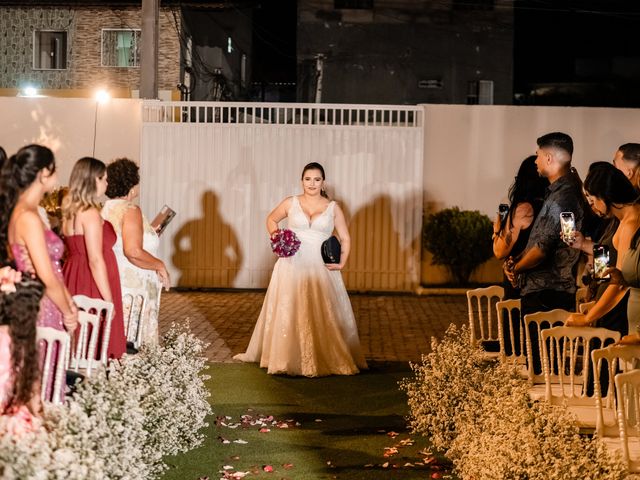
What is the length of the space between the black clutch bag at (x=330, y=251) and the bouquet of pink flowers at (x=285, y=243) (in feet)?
0.89

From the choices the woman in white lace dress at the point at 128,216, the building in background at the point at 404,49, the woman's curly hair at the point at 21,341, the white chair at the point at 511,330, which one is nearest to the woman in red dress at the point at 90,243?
the woman in white lace dress at the point at 128,216

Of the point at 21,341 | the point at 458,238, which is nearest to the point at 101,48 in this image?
the point at 458,238

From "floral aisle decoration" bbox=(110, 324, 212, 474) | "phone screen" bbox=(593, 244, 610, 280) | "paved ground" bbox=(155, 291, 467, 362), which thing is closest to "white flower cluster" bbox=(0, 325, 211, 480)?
"floral aisle decoration" bbox=(110, 324, 212, 474)

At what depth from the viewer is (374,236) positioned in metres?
17.0

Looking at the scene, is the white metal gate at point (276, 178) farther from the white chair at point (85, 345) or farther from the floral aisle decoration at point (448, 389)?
the white chair at point (85, 345)

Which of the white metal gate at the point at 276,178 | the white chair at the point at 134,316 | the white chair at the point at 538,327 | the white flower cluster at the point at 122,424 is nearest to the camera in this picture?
the white flower cluster at the point at 122,424

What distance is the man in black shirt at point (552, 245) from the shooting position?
26.3ft

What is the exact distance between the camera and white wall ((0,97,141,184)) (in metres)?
16.9

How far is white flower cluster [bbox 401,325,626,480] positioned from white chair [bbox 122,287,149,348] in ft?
7.02

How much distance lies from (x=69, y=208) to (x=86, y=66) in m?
24.6

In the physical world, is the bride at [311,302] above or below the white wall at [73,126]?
below

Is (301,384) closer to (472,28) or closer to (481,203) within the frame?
(481,203)

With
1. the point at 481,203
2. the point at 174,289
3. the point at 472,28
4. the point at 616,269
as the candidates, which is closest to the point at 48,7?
the point at 472,28

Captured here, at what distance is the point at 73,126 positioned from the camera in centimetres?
1692
